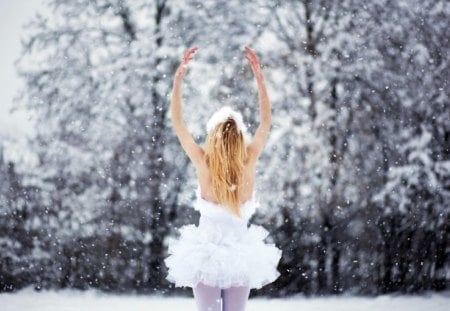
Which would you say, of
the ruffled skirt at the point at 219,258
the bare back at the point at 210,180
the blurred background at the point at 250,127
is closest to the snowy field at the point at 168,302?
the blurred background at the point at 250,127

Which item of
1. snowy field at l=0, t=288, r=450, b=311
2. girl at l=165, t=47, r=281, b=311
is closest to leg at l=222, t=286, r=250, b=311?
girl at l=165, t=47, r=281, b=311

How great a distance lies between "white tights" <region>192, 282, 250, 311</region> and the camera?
1.90 m

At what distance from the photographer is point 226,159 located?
186 cm

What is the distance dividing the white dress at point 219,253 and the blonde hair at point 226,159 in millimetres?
62

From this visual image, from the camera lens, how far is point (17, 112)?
4.07 m

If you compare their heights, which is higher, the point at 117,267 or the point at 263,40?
the point at 263,40

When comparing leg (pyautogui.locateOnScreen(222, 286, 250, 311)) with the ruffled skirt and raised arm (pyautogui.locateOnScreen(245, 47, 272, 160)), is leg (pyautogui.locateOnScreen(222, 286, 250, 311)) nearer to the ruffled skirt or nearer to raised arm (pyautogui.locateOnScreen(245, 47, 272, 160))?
the ruffled skirt

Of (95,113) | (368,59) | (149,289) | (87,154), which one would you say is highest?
(368,59)

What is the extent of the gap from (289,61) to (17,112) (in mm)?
2124

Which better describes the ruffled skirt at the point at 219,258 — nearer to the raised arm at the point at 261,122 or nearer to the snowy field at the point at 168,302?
the raised arm at the point at 261,122

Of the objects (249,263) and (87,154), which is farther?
(87,154)

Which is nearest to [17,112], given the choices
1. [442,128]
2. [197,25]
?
[197,25]

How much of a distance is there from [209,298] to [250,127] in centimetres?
236

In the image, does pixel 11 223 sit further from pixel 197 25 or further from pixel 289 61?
pixel 289 61
